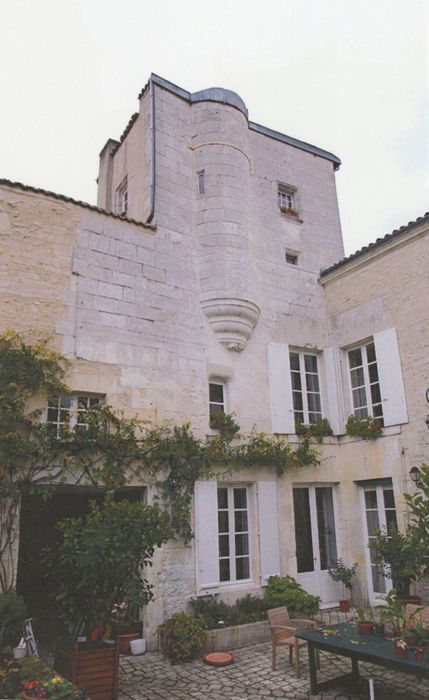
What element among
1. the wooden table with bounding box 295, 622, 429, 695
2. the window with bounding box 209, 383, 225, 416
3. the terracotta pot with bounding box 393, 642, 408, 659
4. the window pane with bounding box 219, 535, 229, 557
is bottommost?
the wooden table with bounding box 295, 622, 429, 695

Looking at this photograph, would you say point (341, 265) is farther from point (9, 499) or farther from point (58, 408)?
point (9, 499)

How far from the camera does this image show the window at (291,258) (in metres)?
10.2

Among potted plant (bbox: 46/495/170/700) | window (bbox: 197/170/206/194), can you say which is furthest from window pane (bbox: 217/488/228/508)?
window (bbox: 197/170/206/194)

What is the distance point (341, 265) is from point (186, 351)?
12.2 feet

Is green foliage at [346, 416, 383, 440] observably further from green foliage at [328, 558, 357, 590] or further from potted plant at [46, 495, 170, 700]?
potted plant at [46, 495, 170, 700]

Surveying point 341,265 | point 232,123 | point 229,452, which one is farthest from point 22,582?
point 232,123

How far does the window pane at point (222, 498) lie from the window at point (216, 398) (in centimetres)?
125

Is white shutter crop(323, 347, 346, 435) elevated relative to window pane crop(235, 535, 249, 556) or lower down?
elevated

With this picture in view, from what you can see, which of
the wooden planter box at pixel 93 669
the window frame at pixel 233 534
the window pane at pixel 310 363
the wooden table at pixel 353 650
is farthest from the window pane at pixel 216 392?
the wooden planter box at pixel 93 669

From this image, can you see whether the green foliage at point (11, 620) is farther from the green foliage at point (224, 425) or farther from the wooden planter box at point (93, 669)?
the green foliage at point (224, 425)

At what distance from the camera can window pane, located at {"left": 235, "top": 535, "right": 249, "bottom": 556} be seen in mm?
8031

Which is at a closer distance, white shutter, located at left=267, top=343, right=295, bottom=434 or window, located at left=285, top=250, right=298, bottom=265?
white shutter, located at left=267, top=343, right=295, bottom=434

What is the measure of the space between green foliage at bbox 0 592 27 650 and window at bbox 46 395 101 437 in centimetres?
225

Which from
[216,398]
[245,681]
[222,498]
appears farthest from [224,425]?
[245,681]
